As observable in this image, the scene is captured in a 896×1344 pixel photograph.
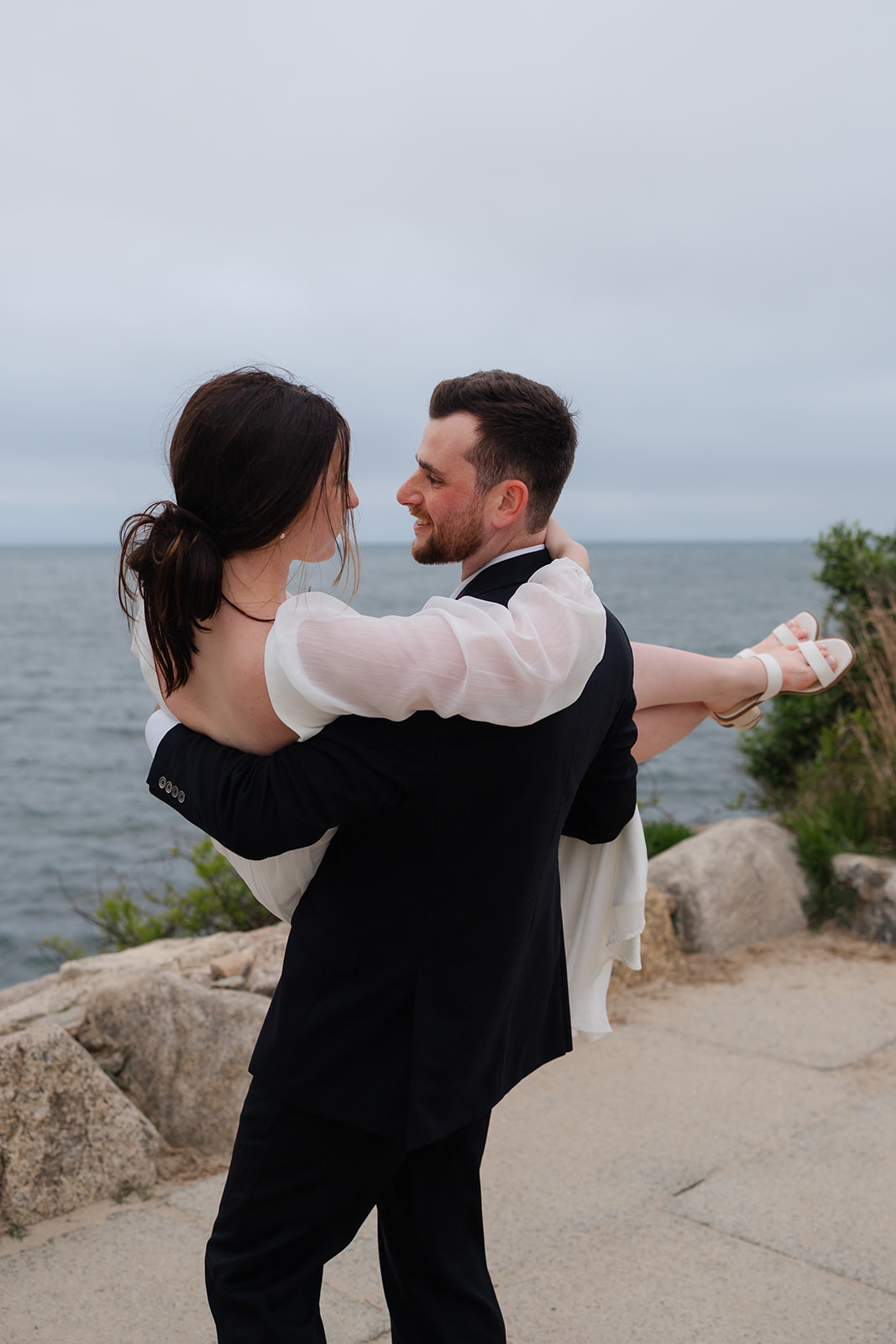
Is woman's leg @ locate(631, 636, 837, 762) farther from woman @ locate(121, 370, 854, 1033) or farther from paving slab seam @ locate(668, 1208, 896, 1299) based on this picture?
paving slab seam @ locate(668, 1208, 896, 1299)

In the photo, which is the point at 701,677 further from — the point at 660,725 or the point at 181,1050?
the point at 181,1050

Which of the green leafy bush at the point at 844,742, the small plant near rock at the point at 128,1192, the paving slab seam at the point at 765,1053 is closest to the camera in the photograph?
the small plant near rock at the point at 128,1192

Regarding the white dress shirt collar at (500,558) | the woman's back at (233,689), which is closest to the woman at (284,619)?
the woman's back at (233,689)

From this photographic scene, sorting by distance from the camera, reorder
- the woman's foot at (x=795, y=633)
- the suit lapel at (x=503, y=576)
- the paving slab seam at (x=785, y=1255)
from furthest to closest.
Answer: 1. the woman's foot at (x=795, y=633)
2. the paving slab seam at (x=785, y=1255)
3. the suit lapel at (x=503, y=576)

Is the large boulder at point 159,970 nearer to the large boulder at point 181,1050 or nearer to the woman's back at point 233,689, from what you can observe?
the large boulder at point 181,1050

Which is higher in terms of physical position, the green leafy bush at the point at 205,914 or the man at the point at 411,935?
the man at the point at 411,935

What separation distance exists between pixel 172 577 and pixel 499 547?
0.58 meters

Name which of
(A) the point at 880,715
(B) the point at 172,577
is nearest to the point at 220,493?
(B) the point at 172,577

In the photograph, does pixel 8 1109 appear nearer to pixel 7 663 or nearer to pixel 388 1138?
pixel 388 1138

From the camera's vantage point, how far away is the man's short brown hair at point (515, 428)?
1.95 metres

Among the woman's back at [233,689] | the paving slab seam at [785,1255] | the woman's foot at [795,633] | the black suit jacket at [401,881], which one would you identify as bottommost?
the paving slab seam at [785,1255]

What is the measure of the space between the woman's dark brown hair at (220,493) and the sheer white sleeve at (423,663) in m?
0.15

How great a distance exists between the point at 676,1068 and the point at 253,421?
3.23m

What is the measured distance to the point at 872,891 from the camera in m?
5.71
